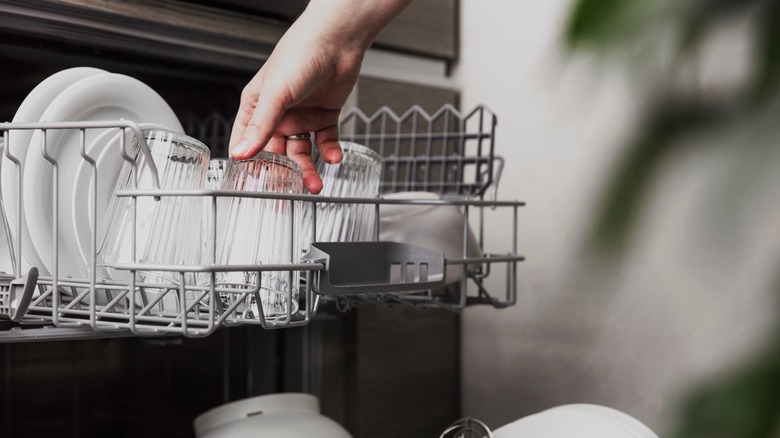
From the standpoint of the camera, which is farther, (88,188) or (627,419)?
(627,419)

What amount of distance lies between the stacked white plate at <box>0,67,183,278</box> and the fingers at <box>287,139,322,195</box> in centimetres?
15

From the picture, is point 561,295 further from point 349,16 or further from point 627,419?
point 349,16

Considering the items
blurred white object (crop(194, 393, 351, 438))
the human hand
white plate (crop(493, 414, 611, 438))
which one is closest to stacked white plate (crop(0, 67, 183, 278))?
the human hand

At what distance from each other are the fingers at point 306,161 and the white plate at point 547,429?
1.05 feet

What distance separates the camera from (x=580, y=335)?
42.1 inches

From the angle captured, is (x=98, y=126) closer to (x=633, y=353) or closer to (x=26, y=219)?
(x=26, y=219)

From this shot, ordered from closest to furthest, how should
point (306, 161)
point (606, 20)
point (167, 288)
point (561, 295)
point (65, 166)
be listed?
point (606, 20) → point (167, 288) → point (65, 166) → point (306, 161) → point (561, 295)

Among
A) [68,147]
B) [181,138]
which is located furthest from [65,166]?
[181,138]

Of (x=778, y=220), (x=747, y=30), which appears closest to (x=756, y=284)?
(x=778, y=220)

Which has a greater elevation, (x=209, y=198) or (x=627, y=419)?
(x=209, y=198)

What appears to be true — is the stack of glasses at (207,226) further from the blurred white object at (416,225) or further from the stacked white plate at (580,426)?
the stacked white plate at (580,426)

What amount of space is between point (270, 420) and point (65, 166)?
0.29 m

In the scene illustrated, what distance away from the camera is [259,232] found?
1.77 ft

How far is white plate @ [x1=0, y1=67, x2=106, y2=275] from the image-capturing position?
55 centimetres
